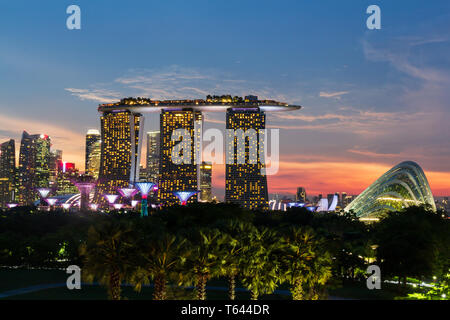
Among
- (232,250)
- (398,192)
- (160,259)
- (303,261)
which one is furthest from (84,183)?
(160,259)

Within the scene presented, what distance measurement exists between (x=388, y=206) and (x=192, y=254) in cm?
10497

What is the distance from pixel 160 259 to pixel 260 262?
9018 millimetres

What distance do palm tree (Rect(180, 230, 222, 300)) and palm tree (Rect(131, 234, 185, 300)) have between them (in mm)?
812

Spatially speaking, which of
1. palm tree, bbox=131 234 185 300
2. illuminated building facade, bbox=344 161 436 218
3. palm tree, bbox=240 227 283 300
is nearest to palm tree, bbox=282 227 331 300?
palm tree, bbox=240 227 283 300

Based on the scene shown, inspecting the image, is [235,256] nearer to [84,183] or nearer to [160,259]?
[160,259]

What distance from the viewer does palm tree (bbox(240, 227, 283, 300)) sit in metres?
34.9

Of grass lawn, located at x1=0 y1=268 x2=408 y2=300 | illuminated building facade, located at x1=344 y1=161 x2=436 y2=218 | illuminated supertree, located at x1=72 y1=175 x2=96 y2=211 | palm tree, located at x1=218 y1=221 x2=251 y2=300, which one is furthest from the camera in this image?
illuminated supertree, located at x1=72 y1=175 x2=96 y2=211

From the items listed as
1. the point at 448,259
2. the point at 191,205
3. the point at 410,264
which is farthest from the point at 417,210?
the point at 191,205

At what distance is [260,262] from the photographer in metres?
35.1

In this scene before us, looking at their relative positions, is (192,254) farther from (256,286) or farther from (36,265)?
(36,265)

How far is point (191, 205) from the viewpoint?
75.2 m

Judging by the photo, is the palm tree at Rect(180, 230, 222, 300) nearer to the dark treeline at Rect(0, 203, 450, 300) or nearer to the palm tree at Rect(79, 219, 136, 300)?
the dark treeline at Rect(0, 203, 450, 300)
